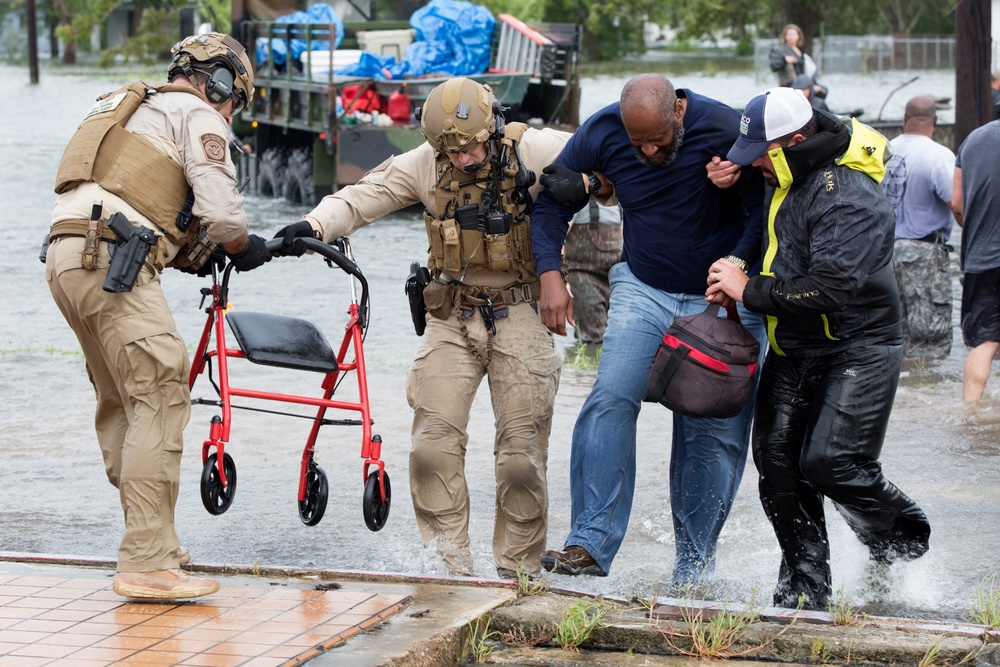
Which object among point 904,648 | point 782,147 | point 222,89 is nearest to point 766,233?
point 782,147

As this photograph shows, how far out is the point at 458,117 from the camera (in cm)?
479

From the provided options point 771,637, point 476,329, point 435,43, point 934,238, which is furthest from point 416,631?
point 435,43

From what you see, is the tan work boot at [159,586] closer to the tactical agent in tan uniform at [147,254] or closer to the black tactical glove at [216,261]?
the tactical agent in tan uniform at [147,254]

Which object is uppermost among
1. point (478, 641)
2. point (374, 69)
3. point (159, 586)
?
point (374, 69)

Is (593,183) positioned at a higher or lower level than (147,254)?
higher

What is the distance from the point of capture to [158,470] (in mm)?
4398

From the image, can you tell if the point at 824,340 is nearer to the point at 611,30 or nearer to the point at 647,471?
the point at 647,471

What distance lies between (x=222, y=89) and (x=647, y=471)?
126 inches

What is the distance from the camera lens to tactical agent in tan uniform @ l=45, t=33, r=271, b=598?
14.3 feet

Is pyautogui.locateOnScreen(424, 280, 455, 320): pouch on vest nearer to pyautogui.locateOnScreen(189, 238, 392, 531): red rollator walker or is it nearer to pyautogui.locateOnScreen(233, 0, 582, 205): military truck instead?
pyautogui.locateOnScreen(189, 238, 392, 531): red rollator walker

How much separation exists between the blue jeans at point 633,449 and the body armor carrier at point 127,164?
5.23 feet

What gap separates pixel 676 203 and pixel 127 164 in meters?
1.89

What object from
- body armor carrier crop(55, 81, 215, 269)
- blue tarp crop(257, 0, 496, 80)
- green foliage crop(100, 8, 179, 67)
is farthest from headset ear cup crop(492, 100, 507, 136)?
green foliage crop(100, 8, 179, 67)

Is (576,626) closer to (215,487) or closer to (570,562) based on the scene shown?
(570,562)
